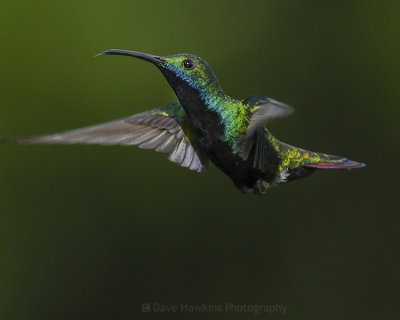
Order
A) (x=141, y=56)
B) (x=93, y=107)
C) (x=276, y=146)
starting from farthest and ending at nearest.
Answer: (x=93, y=107) → (x=276, y=146) → (x=141, y=56)

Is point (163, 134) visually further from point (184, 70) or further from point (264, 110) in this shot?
point (264, 110)

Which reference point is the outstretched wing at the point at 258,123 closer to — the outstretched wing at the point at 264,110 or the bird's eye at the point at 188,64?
the outstretched wing at the point at 264,110

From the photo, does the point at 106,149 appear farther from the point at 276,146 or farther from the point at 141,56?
the point at 141,56

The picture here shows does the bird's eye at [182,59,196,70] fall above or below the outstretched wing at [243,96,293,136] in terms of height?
above

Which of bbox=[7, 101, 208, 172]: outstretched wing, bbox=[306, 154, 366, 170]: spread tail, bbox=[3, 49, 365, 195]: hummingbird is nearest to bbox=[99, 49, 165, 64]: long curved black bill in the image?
bbox=[3, 49, 365, 195]: hummingbird

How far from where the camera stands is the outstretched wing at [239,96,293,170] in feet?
4.75

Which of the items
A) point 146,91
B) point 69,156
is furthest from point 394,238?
point 69,156

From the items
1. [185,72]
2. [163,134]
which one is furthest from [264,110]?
[163,134]

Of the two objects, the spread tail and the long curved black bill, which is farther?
the spread tail

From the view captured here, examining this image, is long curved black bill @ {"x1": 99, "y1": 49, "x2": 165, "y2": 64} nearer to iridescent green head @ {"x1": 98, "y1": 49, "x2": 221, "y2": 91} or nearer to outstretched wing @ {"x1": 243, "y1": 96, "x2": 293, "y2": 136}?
iridescent green head @ {"x1": 98, "y1": 49, "x2": 221, "y2": 91}

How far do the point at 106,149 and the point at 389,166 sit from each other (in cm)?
175

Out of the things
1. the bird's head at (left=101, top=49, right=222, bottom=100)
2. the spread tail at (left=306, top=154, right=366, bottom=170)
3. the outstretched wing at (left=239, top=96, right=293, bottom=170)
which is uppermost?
the bird's head at (left=101, top=49, right=222, bottom=100)

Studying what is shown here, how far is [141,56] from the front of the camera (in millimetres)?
1777

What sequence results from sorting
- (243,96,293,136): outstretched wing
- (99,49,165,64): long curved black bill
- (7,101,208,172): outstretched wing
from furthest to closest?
(7,101,208,172): outstretched wing → (99,49,165,64): long curved black bill → (243,96,293,136): outstretched wing
